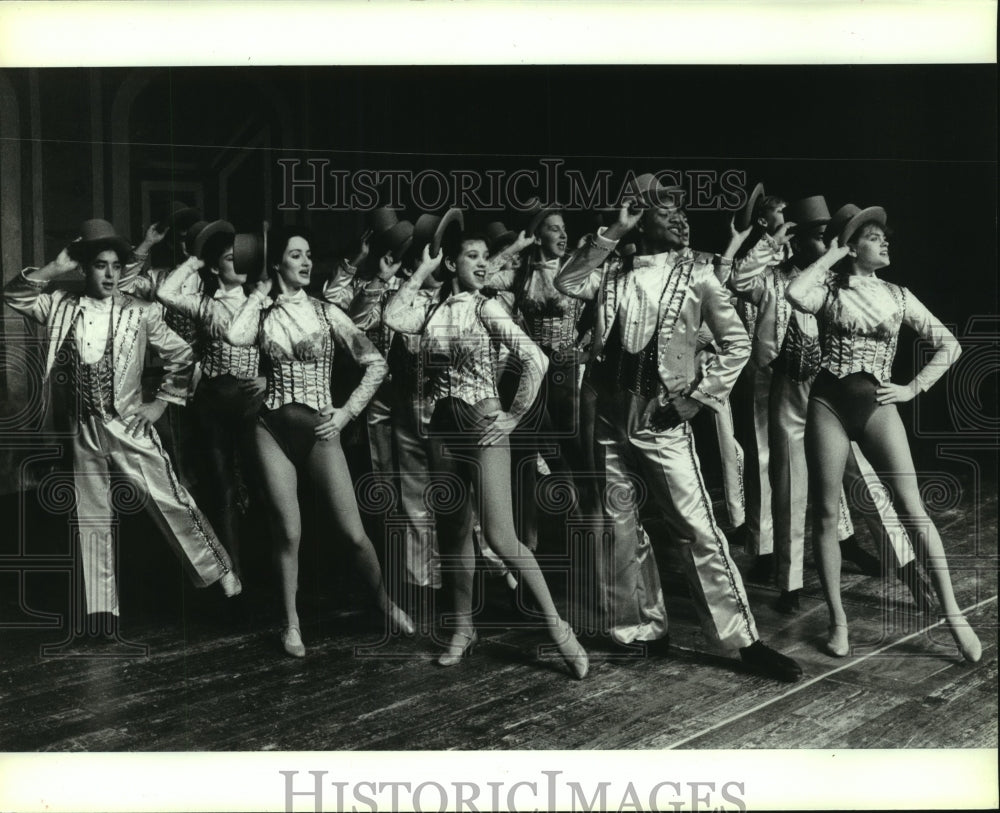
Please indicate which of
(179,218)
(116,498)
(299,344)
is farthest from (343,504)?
(179,218)

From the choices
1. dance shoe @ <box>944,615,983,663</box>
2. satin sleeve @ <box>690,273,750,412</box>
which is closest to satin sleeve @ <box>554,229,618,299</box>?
satin sleeve @ <box>690,273,750,412</box>

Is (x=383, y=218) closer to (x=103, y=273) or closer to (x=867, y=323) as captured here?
(x=103, y=273)

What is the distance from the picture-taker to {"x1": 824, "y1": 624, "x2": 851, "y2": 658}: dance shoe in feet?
17.4

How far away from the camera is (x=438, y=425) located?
5.30 m

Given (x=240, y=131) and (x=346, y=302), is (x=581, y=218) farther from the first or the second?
(x=240, y=131)

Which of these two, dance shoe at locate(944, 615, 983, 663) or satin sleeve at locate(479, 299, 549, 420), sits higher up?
satin sleeve at locate(479, 299, 549, 420)

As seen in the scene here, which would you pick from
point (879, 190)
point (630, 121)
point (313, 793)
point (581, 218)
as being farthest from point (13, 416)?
point (879, 190)

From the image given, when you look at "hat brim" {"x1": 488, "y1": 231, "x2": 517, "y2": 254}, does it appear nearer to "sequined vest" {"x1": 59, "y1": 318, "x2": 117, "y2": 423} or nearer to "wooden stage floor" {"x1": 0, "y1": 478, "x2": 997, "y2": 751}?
"wooden stage floor" {"x1": 0, "y1": 478, "x2": 997, "y2": 751}

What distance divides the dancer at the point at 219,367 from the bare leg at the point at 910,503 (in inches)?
97.4

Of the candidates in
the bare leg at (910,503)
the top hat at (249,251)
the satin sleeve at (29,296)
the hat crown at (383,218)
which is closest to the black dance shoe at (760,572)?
the bare leg at (910,503)

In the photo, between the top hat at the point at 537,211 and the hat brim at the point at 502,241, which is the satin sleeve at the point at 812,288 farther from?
the hat brim at the point at 502,241

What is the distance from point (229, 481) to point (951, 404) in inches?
115

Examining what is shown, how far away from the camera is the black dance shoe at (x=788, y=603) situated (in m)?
5.53

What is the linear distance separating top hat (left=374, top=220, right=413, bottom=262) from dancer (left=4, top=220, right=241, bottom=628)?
2.90 ft
